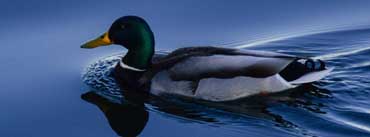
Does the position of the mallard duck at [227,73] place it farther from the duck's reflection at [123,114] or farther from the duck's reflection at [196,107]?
the duck's reflection at [123,114]

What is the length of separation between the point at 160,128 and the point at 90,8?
3121mm

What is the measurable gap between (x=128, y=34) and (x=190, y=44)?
1019mm

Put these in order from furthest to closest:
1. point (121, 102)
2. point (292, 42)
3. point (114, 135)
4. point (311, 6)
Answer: point (311, 6) → point (292, 42) → point (121, 102) → point (114, 135)

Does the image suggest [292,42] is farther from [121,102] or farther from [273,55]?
[121,102]

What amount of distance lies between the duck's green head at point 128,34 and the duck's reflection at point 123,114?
0.67 metres

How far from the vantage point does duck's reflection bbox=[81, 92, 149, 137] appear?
9039 millimetres

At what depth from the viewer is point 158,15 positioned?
37.9 ft

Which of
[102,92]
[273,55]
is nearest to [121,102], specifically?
[102,92]

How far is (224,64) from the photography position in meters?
9.74

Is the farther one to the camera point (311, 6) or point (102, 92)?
point (311, 6)

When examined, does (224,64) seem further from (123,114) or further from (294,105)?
(123,114)

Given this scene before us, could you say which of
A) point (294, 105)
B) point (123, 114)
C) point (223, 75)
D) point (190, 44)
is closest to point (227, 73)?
point (223, 75)

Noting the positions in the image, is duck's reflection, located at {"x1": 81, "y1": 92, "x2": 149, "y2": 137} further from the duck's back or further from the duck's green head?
the duck's green head

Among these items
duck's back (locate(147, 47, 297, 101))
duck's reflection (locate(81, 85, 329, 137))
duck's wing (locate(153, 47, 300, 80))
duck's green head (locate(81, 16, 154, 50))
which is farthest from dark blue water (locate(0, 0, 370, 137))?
duck's green head (locate(81, 16, 154, 50))
